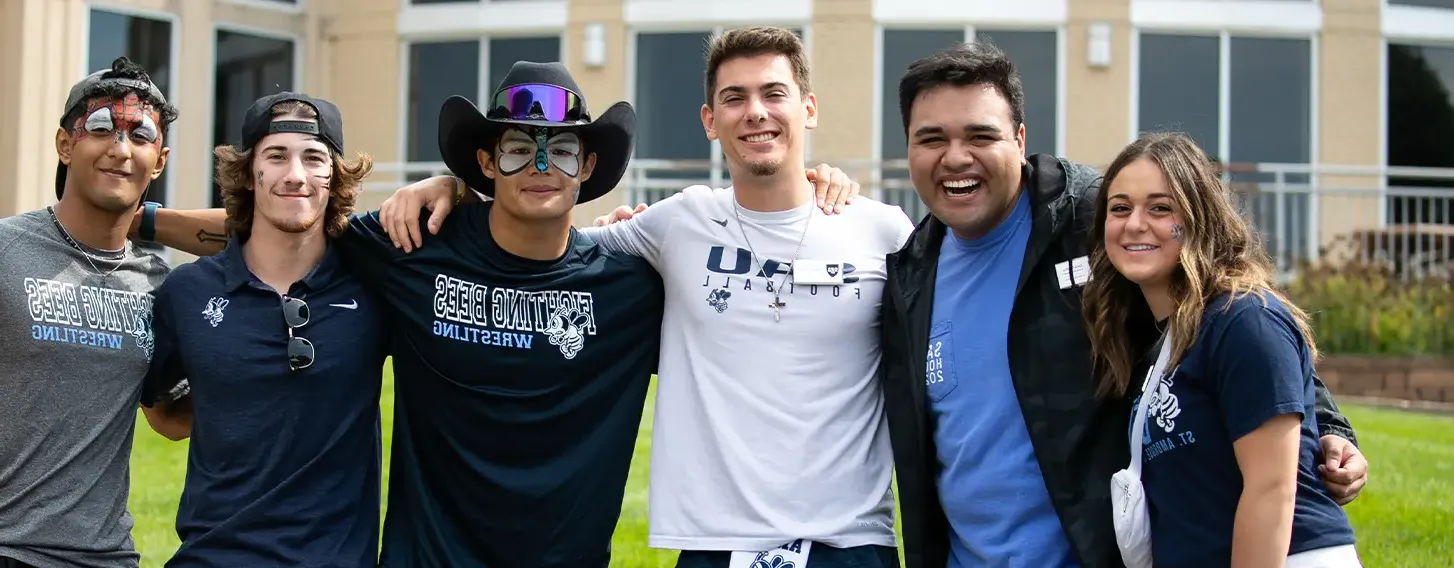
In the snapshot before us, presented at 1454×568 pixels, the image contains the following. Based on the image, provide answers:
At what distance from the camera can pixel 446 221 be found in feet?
13.6

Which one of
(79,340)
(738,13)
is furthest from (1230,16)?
(79,340)

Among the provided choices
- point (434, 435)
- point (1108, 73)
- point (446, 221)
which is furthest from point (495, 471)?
point (1108, 73)

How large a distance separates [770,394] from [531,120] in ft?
3.67

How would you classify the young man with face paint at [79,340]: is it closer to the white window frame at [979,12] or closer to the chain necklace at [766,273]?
the chain necklace at [766,273]

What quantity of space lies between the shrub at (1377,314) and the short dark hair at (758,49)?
8.67 meters

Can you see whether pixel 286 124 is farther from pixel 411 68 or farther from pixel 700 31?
pixel 411 68

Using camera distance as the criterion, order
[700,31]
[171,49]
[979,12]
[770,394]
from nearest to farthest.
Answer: [770,394], [979,12], [700,31], [171,49]

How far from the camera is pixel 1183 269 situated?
3.19m

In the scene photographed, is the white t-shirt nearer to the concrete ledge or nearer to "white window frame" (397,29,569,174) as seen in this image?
the concrete ledge

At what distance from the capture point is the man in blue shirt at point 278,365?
11.9ft

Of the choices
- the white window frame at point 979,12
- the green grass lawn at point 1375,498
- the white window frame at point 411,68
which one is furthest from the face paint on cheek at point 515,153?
the white window frame at point 411,68

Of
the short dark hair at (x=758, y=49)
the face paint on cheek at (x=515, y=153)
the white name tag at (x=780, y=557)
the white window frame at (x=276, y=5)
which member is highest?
the white window frame at (x=276, y=5)

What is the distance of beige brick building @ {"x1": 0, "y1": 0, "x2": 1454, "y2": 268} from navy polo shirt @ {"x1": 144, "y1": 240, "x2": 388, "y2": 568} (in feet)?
36.3

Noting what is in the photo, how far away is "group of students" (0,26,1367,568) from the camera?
339cm
